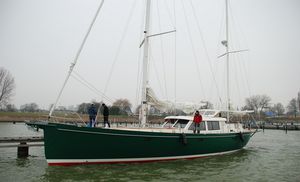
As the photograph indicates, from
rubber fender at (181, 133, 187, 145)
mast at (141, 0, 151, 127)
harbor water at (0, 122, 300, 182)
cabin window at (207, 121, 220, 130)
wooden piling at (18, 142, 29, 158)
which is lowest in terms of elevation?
harbor water at (0, 122, 300, 182)

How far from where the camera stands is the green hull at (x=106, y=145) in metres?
13.1

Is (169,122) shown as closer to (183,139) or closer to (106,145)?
(183,139)

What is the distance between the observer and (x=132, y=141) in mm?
13969

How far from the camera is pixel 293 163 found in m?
17.1

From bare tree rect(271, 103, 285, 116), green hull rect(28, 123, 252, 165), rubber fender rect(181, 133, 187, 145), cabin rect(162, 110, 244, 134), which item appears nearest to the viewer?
green hull rect(28, 123, 252, 165)

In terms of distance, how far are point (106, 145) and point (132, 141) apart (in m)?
1.27

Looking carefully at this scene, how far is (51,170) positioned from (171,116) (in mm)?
7839

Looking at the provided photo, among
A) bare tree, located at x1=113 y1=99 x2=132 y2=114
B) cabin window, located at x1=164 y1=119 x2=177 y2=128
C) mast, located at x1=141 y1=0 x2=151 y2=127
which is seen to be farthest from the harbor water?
bare tree, located at x1=113 y1=99 x2=132 y2=114

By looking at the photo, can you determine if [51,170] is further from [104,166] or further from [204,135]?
[204,135]

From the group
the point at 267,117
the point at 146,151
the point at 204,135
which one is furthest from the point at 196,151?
the point at 267,117

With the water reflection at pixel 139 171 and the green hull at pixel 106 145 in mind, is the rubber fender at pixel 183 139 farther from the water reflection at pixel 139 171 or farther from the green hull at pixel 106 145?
the water reflection at pixel 139 171

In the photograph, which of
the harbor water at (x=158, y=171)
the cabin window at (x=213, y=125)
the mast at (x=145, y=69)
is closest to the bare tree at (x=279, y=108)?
the cabin window at (x=213, y=125)

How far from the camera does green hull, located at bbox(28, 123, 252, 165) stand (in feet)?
43.1

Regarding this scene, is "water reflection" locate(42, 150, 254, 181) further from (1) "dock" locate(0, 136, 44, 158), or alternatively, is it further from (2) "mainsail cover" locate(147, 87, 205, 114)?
(1) "dock" locate(0, 136, 44, 158)
